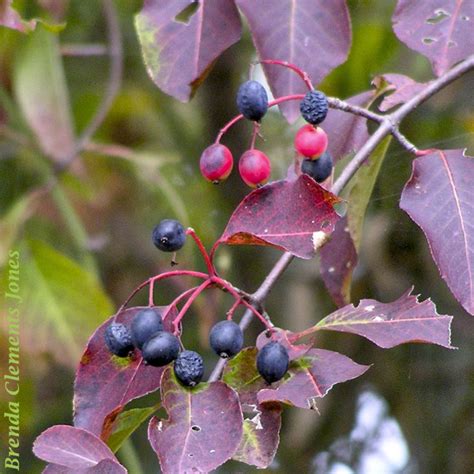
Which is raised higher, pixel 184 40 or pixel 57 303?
pixel 184 40

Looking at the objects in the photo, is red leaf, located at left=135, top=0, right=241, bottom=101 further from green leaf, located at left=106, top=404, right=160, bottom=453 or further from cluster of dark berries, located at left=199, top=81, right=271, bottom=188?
green leaf, located at left=106, top=404, right=160, bottom=453

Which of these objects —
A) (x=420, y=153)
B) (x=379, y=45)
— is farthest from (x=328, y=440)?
(x=420, y=153)

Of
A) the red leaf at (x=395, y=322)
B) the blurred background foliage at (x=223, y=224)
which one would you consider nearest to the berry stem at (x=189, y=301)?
the red leaf at (x=395, y=322)

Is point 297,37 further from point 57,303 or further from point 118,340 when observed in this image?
point 57,303

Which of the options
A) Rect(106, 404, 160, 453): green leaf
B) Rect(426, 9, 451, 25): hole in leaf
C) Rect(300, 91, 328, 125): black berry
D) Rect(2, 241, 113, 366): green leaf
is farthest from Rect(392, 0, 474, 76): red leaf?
Rect(2, 241, 113, 366): green leaf

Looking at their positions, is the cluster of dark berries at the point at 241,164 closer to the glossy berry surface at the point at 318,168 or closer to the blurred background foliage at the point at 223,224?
the glossy berry surface at the point at 318,168

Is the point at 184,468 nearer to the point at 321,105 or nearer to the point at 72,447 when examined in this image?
the point at 72,447

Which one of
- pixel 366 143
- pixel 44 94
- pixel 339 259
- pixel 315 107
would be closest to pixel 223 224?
pixel 44 94
